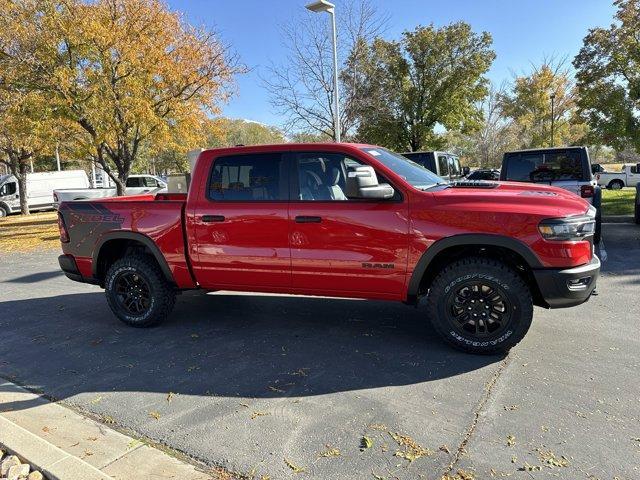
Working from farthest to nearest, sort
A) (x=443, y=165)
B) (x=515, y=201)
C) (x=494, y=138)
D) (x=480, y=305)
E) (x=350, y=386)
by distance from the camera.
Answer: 1. (x=494, y=138)
2. (x=443, y=165)
3. (x=480, y=305)
4. (x=515, y=201)
5. (x=350, y=386)

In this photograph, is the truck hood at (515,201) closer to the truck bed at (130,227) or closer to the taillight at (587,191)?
the truck bed at (130,227)

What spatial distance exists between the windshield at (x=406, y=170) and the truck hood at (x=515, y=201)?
0.95 feet

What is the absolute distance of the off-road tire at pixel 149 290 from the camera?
5.05 meters

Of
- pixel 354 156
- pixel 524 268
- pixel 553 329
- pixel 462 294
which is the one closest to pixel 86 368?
pixel 354 156

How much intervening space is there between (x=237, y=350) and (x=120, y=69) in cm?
1143

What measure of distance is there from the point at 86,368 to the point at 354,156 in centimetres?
301

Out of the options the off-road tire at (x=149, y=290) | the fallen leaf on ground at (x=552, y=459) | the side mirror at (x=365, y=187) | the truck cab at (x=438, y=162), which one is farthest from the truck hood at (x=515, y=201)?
the truck cab at (x=438, y=162)

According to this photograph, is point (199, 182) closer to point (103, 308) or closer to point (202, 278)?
point (202, 278)

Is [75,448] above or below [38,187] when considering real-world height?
below

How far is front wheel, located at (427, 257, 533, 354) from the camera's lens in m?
3.87

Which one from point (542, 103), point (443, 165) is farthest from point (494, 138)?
point (443, 165)

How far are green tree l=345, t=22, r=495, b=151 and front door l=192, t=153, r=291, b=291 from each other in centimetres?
1803

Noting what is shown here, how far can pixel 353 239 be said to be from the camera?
4160mm

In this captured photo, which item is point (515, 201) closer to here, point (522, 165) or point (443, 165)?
point (522, 165)
